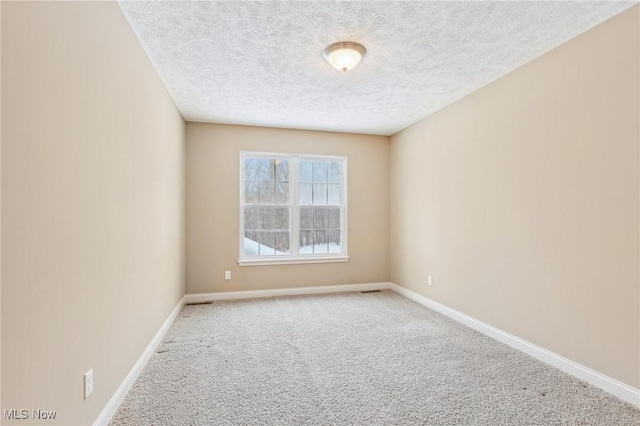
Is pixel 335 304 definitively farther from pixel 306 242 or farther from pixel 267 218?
pixel 267 218

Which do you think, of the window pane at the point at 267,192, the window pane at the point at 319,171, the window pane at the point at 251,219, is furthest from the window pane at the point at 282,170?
the window pane at the point at 251,219

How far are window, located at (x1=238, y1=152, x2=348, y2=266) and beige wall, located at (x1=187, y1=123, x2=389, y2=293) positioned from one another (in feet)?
0.43

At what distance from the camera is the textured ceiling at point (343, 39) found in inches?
80.3

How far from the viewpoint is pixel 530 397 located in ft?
6.88

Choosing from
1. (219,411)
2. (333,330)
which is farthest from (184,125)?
(219,411)

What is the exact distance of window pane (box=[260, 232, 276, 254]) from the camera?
4742mm

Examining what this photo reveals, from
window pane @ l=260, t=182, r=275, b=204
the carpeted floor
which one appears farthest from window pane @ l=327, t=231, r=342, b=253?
the carpeted floor

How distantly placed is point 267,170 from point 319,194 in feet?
2.88

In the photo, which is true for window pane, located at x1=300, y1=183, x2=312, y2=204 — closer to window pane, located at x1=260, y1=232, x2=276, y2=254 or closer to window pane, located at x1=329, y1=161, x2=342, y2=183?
window pane, located at x1=329, y1=161, x2=342, y2=183

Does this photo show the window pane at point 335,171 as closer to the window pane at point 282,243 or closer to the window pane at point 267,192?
the window pane at point 267,192

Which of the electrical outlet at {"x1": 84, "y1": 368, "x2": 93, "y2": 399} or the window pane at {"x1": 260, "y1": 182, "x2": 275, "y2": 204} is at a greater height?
the window pane at {"x1": 260, "y1": 182, "x2": 275, "y2": 204}

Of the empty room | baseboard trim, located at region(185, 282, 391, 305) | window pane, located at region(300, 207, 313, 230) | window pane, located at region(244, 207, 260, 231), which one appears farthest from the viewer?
window pane, located at region(300, 207, 313, 230)

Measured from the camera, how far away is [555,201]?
98.4 inches

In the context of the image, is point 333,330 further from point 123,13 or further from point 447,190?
point 123,13
